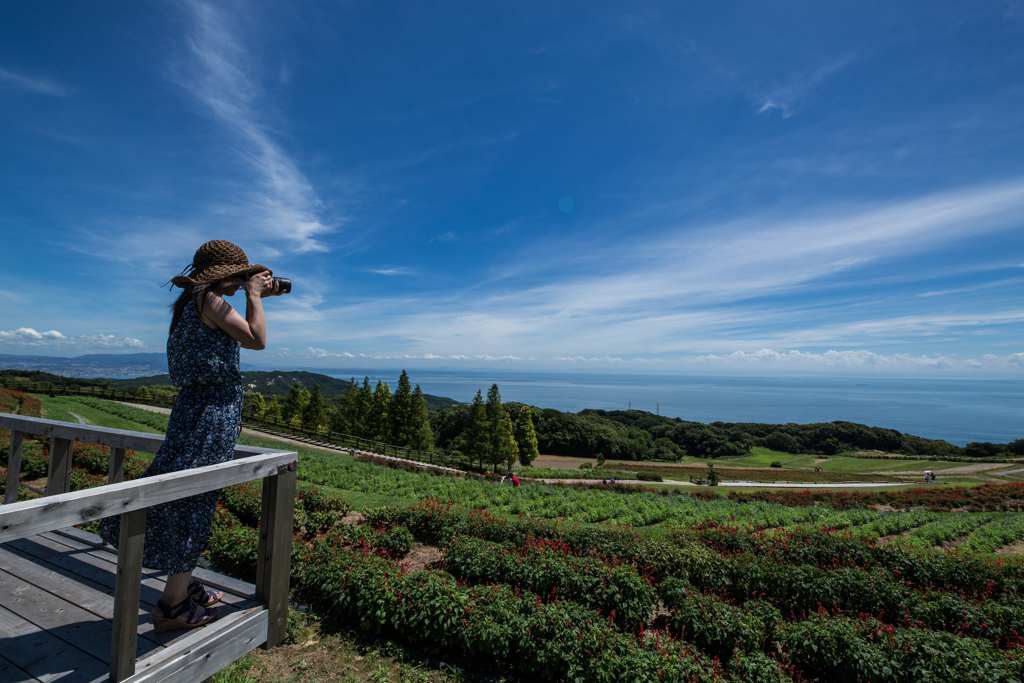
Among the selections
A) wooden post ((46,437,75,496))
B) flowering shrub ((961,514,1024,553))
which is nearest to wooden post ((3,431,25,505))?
wooden post ((46,437,75,496))

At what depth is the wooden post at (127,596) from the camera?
202cm

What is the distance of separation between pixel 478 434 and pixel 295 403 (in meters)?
26.3

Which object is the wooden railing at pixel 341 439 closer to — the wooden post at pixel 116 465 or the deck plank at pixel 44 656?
the wooden post at pixel 116 465

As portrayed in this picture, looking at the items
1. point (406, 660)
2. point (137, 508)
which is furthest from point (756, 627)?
point (137, 508)

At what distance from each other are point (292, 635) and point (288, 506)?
1.74 meters

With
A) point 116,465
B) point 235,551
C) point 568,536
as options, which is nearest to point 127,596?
point 116,465

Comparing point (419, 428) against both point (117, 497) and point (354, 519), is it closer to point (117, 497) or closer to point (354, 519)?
point (354, 519)

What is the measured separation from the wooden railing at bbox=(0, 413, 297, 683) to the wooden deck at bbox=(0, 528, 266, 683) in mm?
98

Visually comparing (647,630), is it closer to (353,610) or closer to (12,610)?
(353,610)

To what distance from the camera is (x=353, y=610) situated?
4113 millimetres

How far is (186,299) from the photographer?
2566mm

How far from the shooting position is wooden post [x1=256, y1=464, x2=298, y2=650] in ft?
9.27

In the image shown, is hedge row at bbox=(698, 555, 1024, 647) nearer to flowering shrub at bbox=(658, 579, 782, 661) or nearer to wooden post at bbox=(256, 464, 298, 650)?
flowering shrub at bbox=(658, 579, 782, 661)

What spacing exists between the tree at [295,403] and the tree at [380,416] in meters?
13.2
